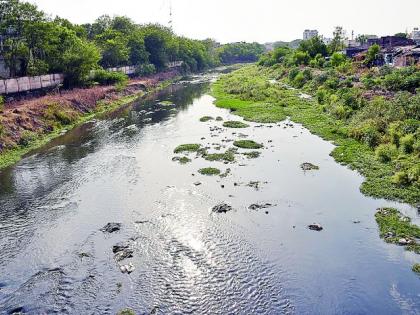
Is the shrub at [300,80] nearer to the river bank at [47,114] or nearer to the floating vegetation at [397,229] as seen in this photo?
the river bank at [47,114]

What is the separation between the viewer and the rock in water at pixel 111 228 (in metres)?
25.5

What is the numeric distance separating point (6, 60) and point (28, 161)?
29851mm

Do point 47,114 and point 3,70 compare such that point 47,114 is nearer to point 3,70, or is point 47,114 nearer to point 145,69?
point 3,70

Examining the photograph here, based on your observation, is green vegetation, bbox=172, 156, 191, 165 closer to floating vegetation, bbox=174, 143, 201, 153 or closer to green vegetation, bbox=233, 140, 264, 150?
floating vegetation, bbox=174, 143, 201, 153

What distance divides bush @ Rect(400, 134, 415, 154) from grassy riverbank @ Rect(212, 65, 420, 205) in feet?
2.27

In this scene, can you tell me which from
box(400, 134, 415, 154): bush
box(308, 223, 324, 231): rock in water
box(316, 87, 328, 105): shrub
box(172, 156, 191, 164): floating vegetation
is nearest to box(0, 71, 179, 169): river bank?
box(172, 156, 191, 164): floating vegetation

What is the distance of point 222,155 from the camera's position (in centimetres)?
3947

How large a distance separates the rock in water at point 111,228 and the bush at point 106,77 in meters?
58.2

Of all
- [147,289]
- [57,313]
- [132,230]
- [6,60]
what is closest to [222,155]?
[132,230]

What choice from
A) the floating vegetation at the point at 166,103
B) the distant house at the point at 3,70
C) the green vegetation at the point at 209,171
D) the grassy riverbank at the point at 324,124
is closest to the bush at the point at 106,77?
the floating vegetation at the point at 166,103

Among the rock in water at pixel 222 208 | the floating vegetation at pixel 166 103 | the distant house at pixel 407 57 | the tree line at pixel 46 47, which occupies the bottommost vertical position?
the rock in water at pixel 222 208

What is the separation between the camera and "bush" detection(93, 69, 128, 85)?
78.6m

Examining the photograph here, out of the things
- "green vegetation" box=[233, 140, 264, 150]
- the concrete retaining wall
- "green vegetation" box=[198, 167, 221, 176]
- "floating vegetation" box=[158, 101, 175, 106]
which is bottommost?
"green vegetation" box=[198, 167, 221, 176]

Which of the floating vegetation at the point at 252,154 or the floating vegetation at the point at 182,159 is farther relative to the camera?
the floating vegetation at the point at 252,154
